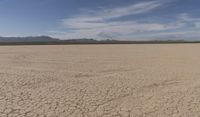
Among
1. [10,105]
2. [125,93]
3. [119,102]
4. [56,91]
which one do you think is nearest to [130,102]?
[119,102]

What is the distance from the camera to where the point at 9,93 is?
600cm

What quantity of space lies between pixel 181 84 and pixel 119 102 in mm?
2581

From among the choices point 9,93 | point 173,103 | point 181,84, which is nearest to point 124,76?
point 181,84

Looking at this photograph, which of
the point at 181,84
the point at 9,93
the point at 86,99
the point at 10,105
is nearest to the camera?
the point at 10,105

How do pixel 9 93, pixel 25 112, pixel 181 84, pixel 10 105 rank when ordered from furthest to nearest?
pixel 181 84 < pixel 9 93 < pixel 10 105 < pixel 25 112

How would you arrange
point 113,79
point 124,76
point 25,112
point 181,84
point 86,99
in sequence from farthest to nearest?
point 124,76
point 113,79
point 181,84
point 86,99
point 25,112

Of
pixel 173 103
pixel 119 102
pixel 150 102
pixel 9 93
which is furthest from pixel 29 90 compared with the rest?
pixel 173 103

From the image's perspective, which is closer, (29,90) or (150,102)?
(150,102)

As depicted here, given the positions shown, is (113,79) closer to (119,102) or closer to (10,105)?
(119,102)

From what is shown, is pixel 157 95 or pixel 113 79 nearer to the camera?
pixel 157 95

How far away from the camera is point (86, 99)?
5547 mm

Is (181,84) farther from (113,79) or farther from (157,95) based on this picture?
(113,79)

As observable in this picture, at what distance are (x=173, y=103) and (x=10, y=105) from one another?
351cm

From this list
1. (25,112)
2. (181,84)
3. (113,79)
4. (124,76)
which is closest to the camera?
(25,112)
